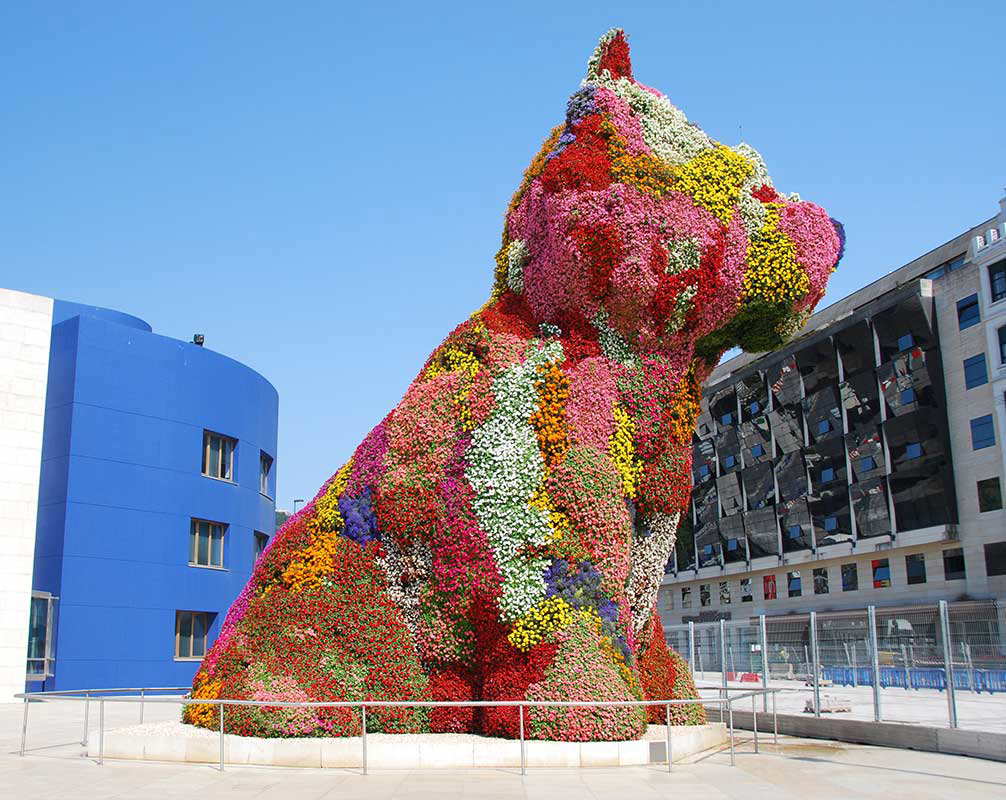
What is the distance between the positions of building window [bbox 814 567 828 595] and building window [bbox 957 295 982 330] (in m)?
15.1

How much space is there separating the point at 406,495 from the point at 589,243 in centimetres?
375

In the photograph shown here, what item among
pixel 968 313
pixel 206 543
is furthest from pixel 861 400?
pixel 206 543

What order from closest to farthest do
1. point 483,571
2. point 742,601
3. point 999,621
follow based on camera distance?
point 483,571, point 999,621, point 742,601

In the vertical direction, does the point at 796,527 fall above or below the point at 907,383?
below

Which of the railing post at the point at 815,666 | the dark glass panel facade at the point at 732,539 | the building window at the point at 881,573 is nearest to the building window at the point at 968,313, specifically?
the building window at the point at 881,573

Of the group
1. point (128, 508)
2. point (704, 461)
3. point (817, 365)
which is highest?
point (817, 365)

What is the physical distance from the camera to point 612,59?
13438 millimetres

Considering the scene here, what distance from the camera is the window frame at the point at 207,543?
31359mm

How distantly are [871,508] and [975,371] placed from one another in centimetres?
840

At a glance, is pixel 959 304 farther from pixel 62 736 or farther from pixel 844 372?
pixel 62 736

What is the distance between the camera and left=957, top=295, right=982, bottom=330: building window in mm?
43969

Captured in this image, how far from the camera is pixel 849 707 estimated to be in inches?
624

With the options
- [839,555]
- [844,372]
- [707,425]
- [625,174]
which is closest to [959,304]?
[844,372]

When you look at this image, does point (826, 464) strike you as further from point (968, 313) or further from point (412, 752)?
point (412, 752)
